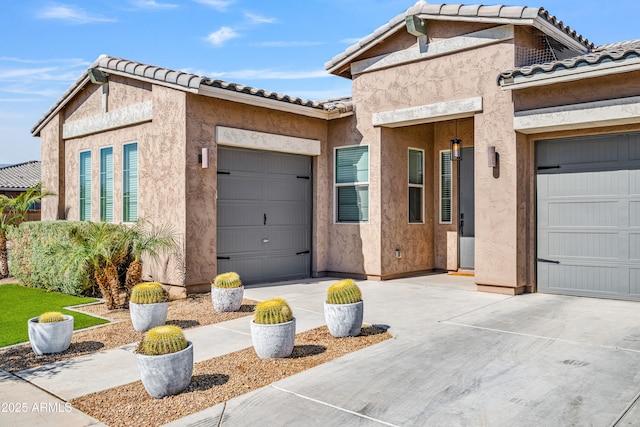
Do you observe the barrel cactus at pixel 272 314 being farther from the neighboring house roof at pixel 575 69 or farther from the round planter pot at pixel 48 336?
the neighboring house roof at pixel 575 69

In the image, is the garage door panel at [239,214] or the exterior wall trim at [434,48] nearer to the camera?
the exterior wall trim at [434,48]

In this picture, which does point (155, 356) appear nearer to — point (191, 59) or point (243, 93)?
point (243, 93)

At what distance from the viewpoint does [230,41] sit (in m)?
15.9

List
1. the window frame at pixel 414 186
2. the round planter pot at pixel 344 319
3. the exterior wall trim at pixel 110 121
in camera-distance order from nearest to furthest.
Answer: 1. the round planter pot at pixel 344 319
2. the exterior wall trim at pixel 110 121
3. the window frame at pixel 414 186

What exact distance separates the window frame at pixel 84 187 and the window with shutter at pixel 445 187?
872 centimetres

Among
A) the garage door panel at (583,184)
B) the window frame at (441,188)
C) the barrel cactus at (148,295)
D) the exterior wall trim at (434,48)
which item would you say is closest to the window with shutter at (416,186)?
the window frame at (441,188)

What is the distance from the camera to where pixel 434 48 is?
1037cm

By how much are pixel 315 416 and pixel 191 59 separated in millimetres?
12977

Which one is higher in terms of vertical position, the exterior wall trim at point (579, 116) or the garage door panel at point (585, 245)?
the exterior wall trim at point (579, 116)

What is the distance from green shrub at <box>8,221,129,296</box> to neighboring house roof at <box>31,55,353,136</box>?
3056 mm

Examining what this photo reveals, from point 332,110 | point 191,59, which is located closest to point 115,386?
point 332,110

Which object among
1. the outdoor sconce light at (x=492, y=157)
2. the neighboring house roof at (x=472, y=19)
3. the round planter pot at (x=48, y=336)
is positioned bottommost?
the round planter pot at (x=48, y=336)

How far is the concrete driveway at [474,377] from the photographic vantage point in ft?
13.3

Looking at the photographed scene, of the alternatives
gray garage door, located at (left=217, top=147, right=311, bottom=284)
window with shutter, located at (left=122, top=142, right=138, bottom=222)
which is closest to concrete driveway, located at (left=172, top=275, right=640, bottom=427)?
gray garage door, located at (left=217, top=147, right=311, bottom=284)
